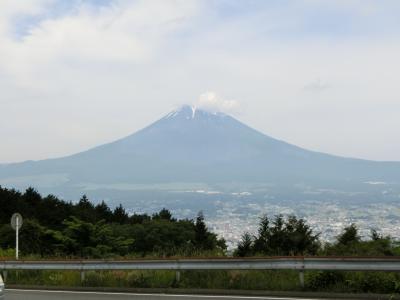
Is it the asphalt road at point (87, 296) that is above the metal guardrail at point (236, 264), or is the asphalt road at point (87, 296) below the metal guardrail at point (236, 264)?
below

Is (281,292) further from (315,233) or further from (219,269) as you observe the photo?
(315,233)

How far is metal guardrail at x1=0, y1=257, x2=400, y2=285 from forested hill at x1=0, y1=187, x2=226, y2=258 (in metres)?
12.6

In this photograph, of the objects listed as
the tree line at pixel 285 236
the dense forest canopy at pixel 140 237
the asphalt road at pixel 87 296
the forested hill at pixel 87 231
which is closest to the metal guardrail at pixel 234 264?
the asphalt road at pixel 87 296

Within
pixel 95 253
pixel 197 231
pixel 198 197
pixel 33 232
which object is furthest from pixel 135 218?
pixel 198 197

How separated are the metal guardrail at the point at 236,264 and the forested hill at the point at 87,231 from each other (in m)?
12.6

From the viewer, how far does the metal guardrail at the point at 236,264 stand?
11.0 metres

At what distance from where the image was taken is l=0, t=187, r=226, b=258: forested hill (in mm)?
30250

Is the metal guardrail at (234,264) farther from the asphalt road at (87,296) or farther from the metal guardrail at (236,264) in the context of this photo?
the asphalt road at (87,296)

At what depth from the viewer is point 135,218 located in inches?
2344

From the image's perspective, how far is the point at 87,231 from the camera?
30.2 meters

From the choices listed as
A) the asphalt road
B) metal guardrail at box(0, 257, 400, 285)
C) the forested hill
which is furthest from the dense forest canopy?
the asphalt road

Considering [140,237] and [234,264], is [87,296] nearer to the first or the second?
[234,264]

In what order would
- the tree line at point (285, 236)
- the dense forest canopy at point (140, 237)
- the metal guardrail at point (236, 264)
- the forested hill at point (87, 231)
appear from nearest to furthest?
the metal guardrail at point (236, 264)
the dense forest canopy at point (140, 237)
the tree line at point (285, 236)
the forested hill at point (87, 231)

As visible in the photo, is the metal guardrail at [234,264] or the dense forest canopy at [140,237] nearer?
the metal guardrail at [234,264]
